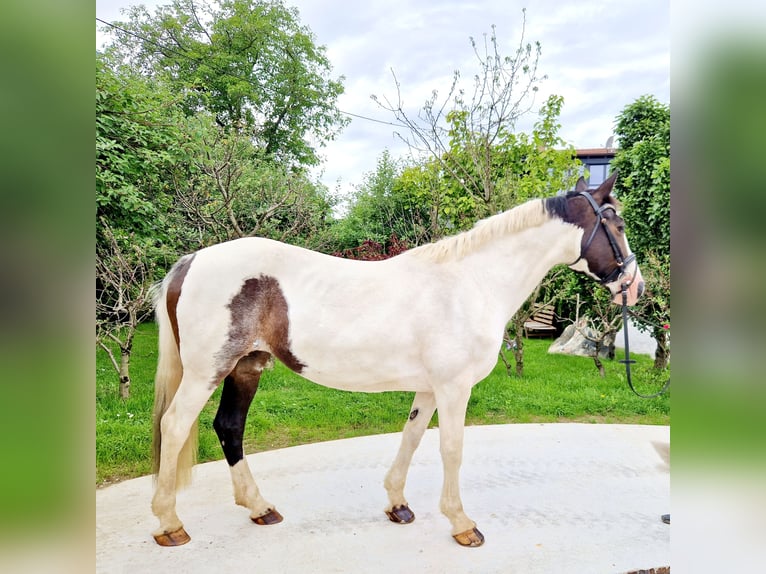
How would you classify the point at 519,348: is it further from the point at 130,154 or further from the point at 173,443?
the point at 130,154

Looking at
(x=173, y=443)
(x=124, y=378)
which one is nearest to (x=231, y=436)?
(x=173, y=443)

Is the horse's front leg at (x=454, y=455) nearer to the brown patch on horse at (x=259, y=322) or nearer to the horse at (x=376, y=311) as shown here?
the horse at (x=376, y=311)

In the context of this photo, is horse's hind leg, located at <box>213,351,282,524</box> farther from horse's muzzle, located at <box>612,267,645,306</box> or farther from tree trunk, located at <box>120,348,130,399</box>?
tree trunk, located at <box>120,348,130,399</box>

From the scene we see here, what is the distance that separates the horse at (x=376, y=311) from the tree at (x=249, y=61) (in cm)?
1169

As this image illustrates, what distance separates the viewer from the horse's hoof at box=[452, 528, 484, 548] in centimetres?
227

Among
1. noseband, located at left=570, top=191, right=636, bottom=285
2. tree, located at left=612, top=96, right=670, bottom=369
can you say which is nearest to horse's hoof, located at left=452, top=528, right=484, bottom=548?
noseband, located at left=570, top=191, right=636, bottom=285

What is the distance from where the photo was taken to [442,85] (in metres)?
5.37

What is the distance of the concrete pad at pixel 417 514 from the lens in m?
2.14

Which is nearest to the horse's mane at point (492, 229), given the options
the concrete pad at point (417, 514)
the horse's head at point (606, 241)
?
the horse's head at point (606, 241)

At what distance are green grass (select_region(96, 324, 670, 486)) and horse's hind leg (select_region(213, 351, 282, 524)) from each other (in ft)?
4.18
